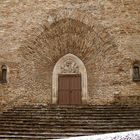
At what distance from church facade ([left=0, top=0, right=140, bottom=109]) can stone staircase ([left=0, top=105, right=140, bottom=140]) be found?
1.77 m

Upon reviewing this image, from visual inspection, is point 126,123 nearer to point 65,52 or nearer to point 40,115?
point 40,115

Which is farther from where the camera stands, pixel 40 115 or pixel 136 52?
pixel 136 52

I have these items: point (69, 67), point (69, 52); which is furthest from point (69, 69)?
point (69, 52)

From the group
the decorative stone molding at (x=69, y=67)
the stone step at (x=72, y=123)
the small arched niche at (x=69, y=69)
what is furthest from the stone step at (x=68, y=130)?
the decorative stone molding at (x=69, y=67)

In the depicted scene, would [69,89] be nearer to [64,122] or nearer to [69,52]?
[69,52]

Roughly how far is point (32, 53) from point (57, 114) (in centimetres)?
367

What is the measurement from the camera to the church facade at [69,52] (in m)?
10.7

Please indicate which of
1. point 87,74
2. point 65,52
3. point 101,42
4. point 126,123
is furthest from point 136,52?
point 126,123

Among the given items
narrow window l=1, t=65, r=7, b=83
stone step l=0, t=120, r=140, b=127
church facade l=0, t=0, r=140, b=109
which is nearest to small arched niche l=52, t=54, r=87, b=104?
church facade l=0, t=0, r=140, b=109

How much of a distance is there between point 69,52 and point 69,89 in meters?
1.59

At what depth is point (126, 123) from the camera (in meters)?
7.25

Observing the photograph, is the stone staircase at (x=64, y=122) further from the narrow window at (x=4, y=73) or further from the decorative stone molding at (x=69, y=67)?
the decorative stone molding at (x=69, y=67)

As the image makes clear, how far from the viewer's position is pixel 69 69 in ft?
38.8

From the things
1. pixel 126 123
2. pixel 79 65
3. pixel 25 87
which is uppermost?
pixel 79 65
